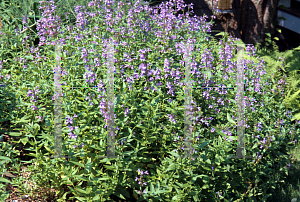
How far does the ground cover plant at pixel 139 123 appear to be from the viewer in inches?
109

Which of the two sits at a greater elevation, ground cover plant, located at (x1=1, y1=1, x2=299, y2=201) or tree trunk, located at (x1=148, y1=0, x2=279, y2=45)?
tree trunk, located at (x1=148, y1=0, x2=279, y2=45)

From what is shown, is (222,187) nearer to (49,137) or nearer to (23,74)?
(49,137)

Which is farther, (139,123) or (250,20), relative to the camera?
(250,20)

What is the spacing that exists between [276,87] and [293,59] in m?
3.19

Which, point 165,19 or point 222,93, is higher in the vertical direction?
point 165,19

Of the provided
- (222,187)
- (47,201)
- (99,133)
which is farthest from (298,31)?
(47,201)

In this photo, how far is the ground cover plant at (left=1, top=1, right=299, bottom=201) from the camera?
2781 millimetres

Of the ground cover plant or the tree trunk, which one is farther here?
the tree trunk

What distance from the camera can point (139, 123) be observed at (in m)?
3.00

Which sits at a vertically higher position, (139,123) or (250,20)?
(250,20)

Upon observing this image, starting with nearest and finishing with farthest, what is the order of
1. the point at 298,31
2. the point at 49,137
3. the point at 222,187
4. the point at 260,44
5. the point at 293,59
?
the point at 49,137, the point at 222,187, the point at 293,59, the point at 260,44, the point at 298,31

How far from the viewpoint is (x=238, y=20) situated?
26.3ft

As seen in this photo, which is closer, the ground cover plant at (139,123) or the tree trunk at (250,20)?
the ground cover plant at (139,123)

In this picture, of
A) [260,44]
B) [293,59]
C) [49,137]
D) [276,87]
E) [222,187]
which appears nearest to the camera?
[49,137]
